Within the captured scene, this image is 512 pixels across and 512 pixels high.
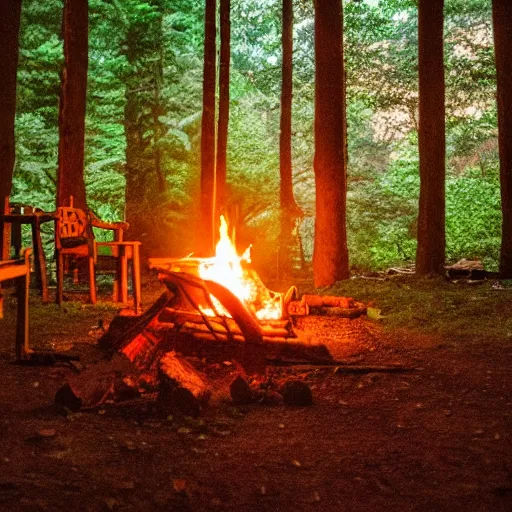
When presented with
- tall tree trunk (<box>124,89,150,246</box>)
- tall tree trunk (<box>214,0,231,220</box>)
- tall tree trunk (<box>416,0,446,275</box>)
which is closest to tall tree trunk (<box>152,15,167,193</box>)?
tall tree trunk (<box>124,89,150,246</box>)

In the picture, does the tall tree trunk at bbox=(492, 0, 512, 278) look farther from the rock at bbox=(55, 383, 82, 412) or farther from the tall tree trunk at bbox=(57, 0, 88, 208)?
the rock at bbox=(55, 383, 82, 412)

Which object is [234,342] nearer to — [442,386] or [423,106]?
[442,386]

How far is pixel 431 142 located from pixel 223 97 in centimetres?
530

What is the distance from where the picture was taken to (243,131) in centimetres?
2050

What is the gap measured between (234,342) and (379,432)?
199 centimetres

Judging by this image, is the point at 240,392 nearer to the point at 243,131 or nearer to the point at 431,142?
the point at 431,142

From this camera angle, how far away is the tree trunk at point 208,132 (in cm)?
1390

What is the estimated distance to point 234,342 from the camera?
556 centimetres

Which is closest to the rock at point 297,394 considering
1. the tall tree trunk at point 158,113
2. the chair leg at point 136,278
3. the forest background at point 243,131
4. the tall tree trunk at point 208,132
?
the chair leg at point 136,278

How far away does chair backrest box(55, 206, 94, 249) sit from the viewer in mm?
8766

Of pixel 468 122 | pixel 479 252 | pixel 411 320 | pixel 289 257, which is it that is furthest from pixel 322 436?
pixel 468 122

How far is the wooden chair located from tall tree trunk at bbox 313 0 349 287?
3825 millimetres

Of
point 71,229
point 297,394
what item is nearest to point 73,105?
point 71,229

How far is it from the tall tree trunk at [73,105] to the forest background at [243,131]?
177 inches
